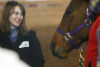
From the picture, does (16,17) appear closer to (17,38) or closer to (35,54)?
(17,38)

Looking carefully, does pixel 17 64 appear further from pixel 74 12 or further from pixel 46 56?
pixel 46 56

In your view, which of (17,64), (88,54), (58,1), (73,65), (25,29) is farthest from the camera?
(73,65)

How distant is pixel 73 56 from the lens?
209 cm

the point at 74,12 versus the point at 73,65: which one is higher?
the point at 74,12

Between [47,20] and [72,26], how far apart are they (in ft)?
2.42

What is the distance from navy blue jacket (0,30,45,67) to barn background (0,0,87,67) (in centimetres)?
74

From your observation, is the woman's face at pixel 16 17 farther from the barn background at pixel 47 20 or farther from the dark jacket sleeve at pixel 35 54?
the barn background at pixel 47 20

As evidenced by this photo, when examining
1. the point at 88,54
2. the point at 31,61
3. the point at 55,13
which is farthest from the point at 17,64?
the point at 55,13

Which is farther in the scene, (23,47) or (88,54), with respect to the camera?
(23,47)

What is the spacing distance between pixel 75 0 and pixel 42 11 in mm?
746

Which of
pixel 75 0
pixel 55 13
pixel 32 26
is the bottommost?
pixel 32 26

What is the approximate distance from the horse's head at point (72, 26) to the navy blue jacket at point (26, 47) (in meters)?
0.26

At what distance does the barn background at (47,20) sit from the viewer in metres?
1.98

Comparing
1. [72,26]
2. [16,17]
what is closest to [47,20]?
[72,26]
